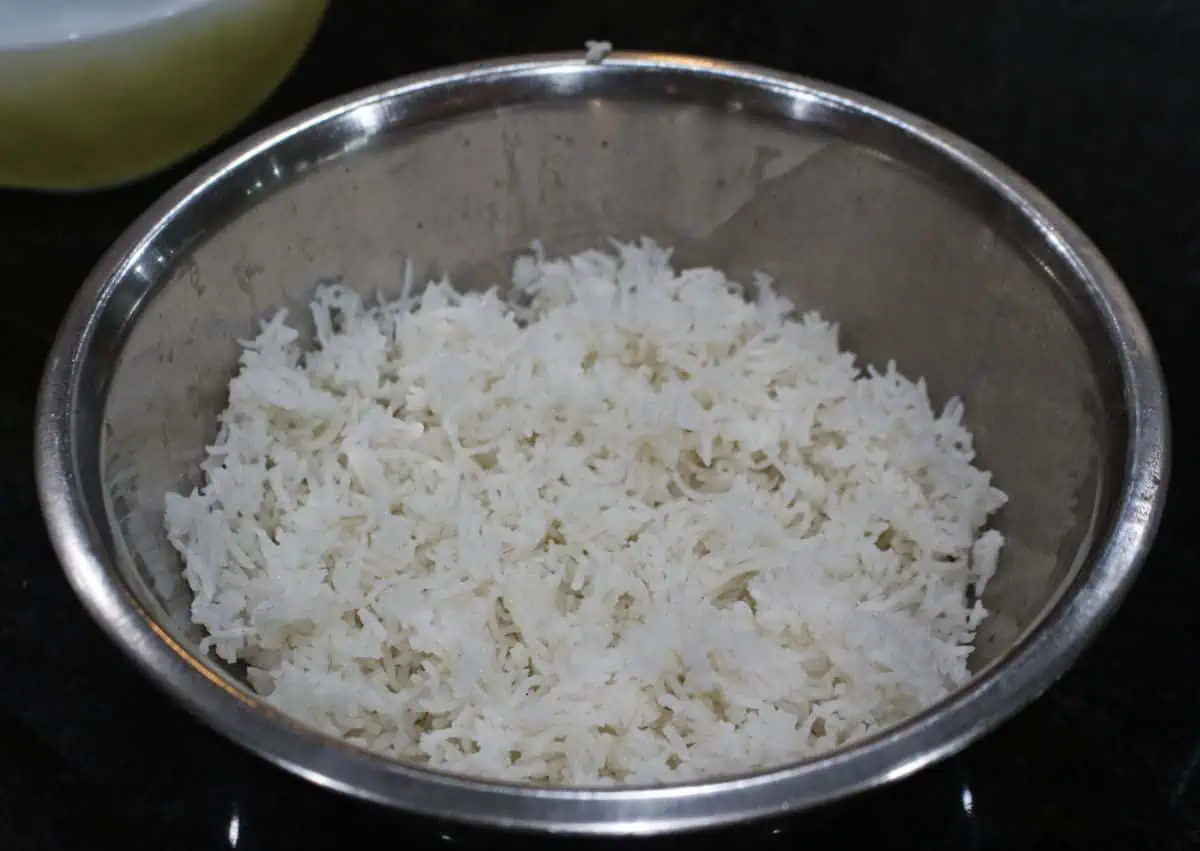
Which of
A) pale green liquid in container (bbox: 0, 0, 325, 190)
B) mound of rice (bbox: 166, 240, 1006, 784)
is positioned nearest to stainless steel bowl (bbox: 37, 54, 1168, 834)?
mound of rice (bbox: 166, 240, 1006, 784)

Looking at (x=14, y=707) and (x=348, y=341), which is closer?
(x=14, y=707)

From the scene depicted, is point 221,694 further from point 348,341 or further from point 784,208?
point 784,208

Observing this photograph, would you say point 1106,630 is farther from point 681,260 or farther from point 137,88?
point 137,88

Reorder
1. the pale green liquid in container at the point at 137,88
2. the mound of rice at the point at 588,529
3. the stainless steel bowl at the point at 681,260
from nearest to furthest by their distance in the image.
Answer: the stainless steel bowl at the point at 681,260 < the mound of rice at the point at 588,529 < the pale green liquid in container at the point at 137,88

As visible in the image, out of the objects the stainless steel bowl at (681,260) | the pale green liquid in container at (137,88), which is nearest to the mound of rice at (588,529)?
the stainless steel bowl at (681,260)

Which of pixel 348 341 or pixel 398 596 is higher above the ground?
pixel 348 341

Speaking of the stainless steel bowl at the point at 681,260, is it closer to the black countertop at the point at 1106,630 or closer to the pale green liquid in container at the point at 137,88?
the black countertop at the point at 1106,630

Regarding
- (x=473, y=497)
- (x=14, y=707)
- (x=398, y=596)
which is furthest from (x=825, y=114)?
(x=14, y=707)

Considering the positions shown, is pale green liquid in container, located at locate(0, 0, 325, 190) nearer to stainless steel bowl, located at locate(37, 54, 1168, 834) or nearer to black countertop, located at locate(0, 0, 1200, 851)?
black countertop, located at locate(0, 0, 1200, 851)
